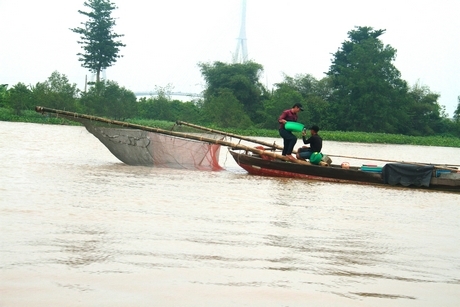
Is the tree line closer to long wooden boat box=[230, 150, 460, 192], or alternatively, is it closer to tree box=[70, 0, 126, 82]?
Answer: tree box=[70, 0, 126, 82]

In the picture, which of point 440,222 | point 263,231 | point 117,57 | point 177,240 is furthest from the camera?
point 117,57

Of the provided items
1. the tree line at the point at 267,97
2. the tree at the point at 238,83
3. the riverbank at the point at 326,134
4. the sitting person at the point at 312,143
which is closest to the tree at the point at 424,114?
the tree line at the point at 267,97

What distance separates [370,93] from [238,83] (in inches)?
342

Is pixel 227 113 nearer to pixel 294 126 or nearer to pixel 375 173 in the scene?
pixel 294 126

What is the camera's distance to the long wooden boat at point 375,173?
11016 millimetres

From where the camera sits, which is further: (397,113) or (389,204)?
(397,113)

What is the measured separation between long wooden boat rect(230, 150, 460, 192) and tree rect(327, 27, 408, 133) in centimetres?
3525

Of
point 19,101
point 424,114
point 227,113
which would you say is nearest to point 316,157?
point 19,101

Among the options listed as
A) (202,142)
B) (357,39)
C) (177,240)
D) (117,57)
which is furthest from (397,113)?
(177,240)

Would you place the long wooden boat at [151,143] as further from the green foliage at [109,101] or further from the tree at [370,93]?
the tree at [370,93]

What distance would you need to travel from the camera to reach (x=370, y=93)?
153ft

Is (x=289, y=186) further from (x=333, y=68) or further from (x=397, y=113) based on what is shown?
(x=333, y=68)

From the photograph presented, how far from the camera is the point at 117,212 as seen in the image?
6871 mm

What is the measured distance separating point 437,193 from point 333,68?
41667mm
